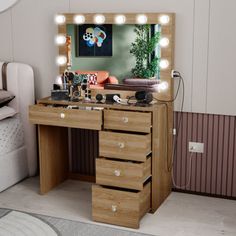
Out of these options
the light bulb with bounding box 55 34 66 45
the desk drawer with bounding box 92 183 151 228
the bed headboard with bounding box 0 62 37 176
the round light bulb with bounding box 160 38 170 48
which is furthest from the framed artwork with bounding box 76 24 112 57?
the desk drawer with bounding box 92 183 151 228

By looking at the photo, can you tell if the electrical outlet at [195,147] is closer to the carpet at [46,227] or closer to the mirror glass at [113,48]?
the mirror glass at [113,48]

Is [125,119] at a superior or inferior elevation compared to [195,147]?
superior

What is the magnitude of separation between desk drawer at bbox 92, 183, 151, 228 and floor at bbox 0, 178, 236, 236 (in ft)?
0.28

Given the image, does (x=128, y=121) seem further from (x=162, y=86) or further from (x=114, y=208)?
(x=114, y=208)

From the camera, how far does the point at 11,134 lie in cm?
371

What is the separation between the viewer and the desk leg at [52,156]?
3.52 meters

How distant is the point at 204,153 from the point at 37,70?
1517mm

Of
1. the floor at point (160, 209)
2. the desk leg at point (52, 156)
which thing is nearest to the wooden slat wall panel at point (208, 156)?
the floor at point (160, 209)

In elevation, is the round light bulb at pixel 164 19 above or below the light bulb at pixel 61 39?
above

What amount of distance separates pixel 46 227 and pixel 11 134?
0.96 metres

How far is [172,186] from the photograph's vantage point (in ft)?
11.9

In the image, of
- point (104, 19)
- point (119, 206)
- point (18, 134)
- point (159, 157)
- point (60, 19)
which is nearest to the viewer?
point (119, 206)

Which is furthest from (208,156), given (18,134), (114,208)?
(18,134)

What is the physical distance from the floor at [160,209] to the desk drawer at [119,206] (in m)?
0.09
